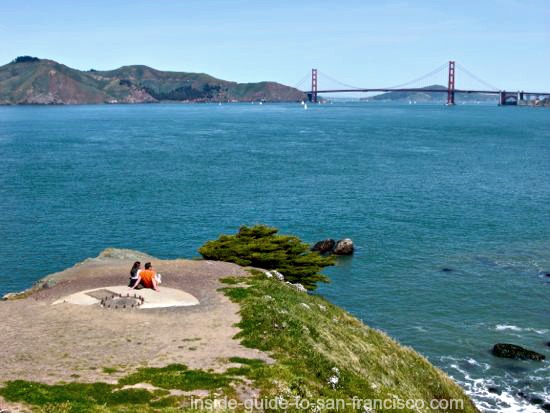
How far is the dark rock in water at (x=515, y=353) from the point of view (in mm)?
37438

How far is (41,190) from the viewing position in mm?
85125

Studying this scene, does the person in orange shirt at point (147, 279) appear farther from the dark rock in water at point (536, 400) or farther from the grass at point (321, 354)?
the dark rock in water at point (536, 400)

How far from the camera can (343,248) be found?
57.0 metres

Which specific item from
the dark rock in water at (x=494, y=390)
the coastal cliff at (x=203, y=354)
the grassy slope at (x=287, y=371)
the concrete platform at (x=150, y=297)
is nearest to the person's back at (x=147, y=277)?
the concrete platform at (x=150, y=297)

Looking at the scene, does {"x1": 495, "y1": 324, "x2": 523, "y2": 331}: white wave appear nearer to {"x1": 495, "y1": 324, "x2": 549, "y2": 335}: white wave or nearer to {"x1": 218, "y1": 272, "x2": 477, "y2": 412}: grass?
{"x1": 495, "y1": 324, "x2": 549, "y2": 335}: white wave

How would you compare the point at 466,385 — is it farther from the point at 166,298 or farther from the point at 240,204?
the point at 240,204

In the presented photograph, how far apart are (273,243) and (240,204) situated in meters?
36.3

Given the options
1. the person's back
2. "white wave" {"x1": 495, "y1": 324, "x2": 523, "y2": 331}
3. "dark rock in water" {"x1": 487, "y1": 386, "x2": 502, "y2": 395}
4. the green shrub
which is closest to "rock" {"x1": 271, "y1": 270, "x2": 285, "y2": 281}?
the green shrub

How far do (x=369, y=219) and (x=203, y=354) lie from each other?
163 ft

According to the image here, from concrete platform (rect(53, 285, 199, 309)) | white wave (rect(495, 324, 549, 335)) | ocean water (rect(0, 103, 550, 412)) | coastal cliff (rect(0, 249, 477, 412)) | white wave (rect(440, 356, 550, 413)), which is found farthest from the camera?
ocean water (rect(0, 103, 550, 412))

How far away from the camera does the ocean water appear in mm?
42188

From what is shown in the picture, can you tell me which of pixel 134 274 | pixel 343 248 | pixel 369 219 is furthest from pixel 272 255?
pixel 369 219

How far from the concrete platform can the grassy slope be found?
7.34 ft

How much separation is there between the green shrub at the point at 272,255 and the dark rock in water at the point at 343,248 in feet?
48.1
